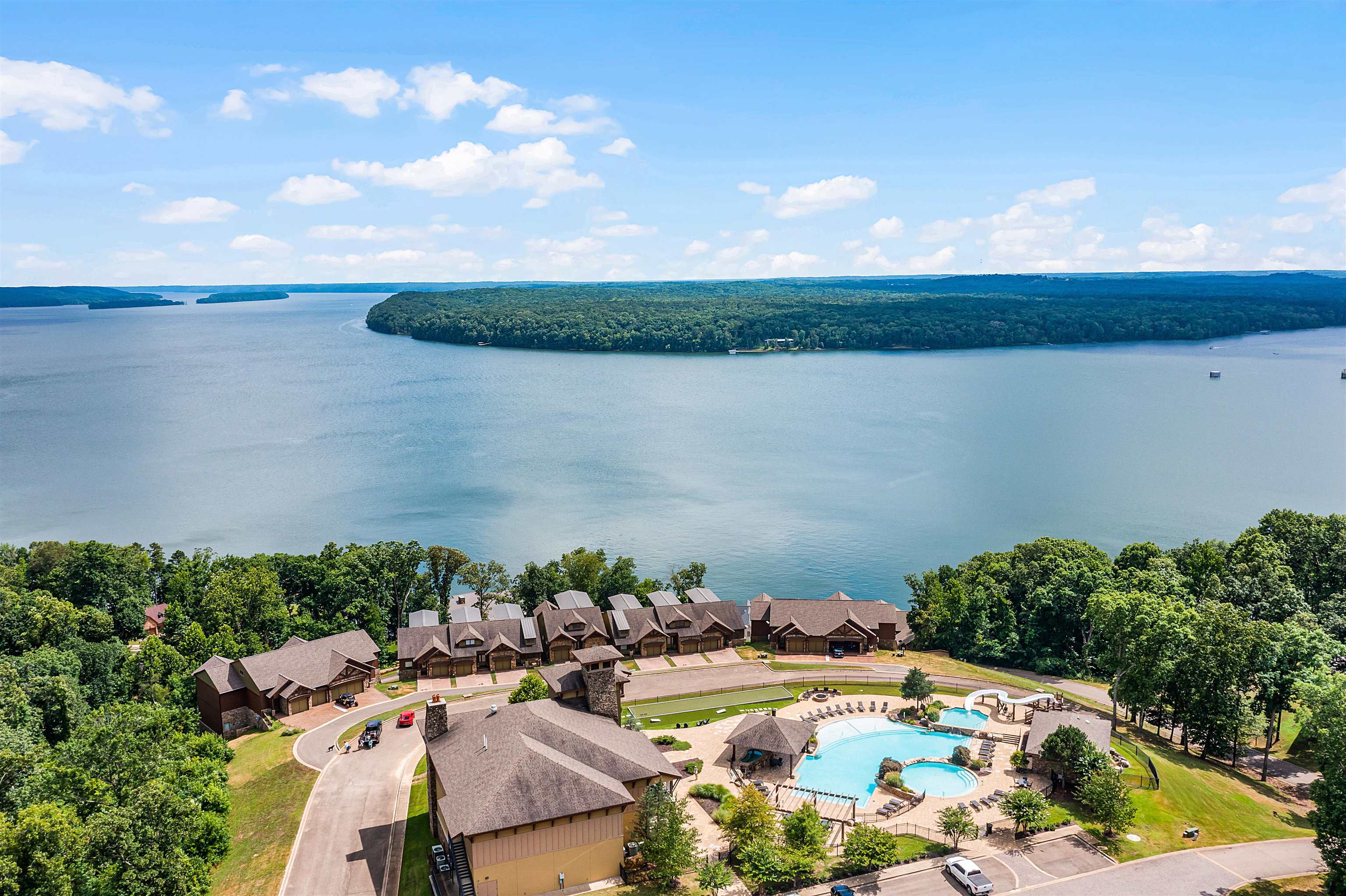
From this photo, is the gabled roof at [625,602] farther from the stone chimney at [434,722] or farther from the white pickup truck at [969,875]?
the white pickup truck at [969,875]

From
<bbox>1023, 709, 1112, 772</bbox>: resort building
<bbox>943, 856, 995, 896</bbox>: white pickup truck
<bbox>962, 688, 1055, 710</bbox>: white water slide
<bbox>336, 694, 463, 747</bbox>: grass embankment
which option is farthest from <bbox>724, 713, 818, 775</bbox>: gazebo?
<bbox>336, 694, 463, 747</bbox>: grass embankment

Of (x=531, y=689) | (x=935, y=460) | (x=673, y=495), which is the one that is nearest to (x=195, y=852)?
(x=531, y=689)

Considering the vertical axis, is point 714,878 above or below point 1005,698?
above

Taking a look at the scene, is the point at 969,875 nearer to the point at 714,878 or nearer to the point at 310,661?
the point at 714,878

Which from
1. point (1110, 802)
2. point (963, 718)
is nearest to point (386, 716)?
point (963, 718)

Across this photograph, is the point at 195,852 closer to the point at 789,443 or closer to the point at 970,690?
the point at 970,690

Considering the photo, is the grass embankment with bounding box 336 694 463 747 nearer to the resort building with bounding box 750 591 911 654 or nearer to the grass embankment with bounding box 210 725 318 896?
the grass embankment with bounding box 210 725 318 896
